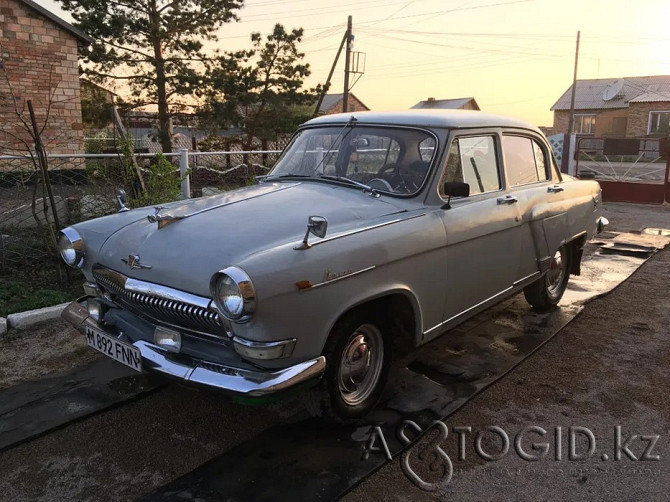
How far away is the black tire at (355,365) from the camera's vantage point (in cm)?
295

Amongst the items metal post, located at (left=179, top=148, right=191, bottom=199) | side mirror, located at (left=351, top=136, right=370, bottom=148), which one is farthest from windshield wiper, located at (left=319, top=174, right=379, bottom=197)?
metal post, located at (left=179, top=148, right=191, bottom=199)

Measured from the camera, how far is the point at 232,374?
2.66 m

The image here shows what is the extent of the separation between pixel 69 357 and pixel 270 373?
7.77 ft

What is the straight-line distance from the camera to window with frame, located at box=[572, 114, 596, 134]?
4481 centimetres

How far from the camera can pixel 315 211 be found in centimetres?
333

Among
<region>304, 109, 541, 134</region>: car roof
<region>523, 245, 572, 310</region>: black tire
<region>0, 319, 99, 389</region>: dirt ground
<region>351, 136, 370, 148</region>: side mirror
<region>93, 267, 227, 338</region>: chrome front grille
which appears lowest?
<region>0, 319, 99, 389</region>: dirt ground

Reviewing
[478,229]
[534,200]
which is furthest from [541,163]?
[478,229]

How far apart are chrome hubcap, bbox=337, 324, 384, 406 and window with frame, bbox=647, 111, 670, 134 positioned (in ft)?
139

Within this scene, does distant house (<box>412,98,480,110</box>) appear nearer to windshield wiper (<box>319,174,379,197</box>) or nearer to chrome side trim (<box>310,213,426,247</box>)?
windshield wiper (<box>319,174,379,197</box>)

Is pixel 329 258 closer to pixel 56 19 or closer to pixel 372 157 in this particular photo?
pixel 372 157

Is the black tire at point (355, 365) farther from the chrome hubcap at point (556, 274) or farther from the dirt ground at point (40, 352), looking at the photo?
the chrome hubcap at point (556, 274)

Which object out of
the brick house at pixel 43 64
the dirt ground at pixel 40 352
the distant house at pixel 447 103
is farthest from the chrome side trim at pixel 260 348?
the distant house at pixel 447 103

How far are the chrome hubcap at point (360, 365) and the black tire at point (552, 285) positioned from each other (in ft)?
7.74

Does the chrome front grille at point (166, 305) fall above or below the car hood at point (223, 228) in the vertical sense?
below
